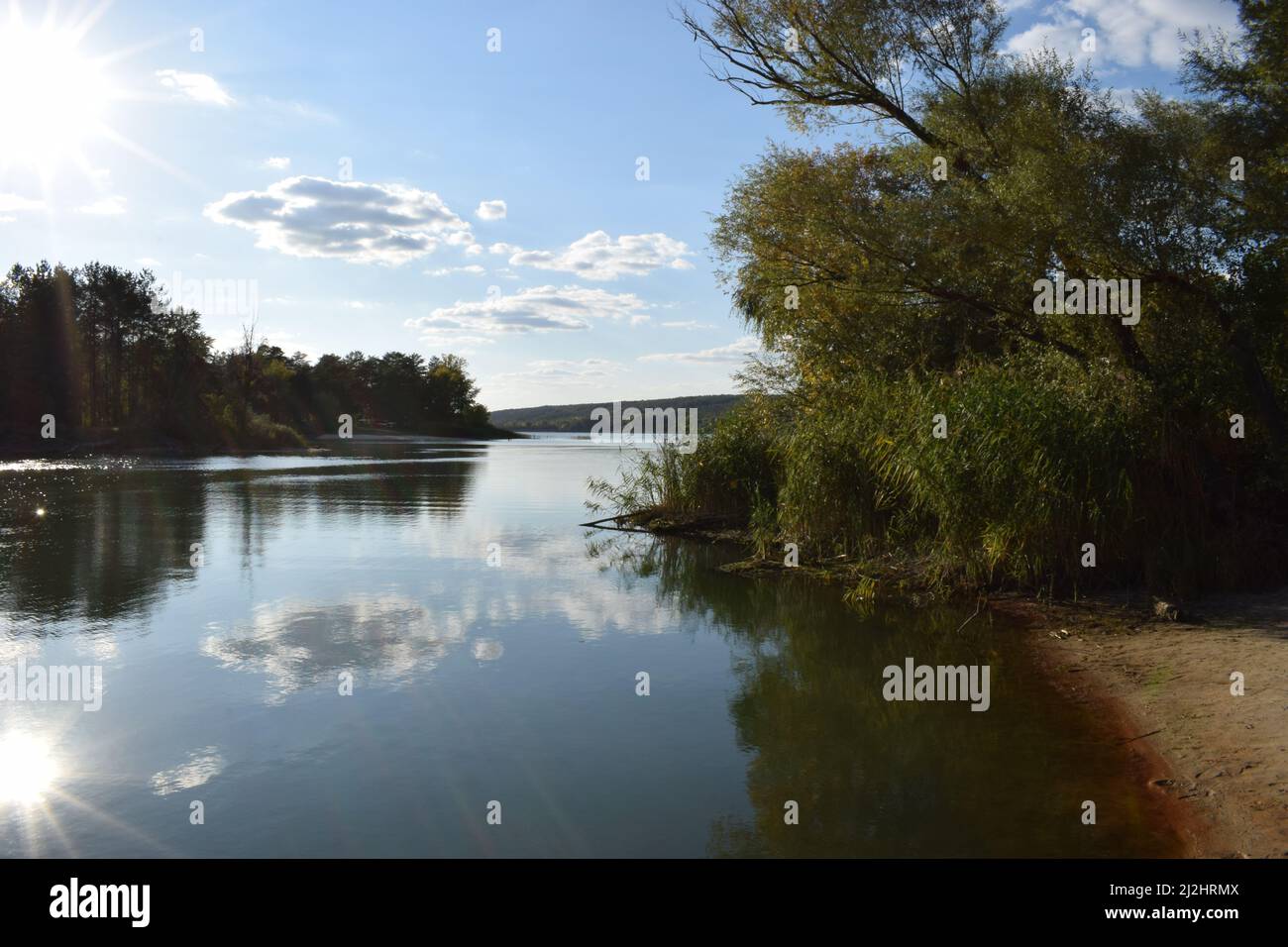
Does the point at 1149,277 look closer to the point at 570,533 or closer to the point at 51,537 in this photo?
the point at 570,533

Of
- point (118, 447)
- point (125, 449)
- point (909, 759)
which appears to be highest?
point (118, 447)

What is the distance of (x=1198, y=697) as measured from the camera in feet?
25.2

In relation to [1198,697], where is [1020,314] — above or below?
above

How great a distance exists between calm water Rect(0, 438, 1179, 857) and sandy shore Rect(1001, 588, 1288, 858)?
0.30m

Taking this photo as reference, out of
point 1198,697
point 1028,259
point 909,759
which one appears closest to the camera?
point 909,759

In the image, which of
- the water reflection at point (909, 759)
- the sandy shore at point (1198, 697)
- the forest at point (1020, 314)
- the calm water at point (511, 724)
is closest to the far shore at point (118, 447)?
the calm water at point (511, 724)

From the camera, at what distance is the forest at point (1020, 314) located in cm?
1162

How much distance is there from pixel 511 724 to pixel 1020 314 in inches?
450

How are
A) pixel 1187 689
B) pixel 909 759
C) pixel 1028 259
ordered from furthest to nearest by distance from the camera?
pixel 1028 259
pixel 1187 689
pixel 909 759

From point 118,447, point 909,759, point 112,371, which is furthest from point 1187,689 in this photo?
point 112,371

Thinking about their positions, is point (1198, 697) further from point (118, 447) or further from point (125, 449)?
point (118, 447)
